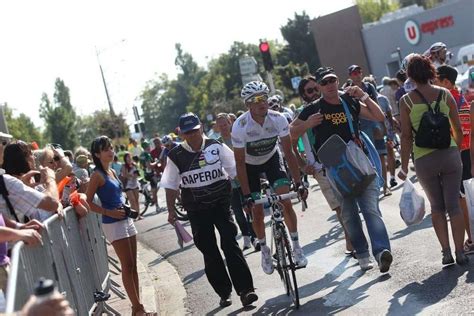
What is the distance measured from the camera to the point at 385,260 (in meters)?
9.30

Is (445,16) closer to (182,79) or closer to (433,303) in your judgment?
(433,303)

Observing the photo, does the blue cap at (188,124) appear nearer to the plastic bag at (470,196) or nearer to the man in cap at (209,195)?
the man in cap at (209,195)

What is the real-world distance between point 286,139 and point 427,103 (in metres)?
1.70

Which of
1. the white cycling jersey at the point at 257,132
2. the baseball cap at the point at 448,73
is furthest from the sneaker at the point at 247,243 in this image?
the baseball cap at the point at 448,73

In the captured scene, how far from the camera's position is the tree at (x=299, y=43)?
4181 inches

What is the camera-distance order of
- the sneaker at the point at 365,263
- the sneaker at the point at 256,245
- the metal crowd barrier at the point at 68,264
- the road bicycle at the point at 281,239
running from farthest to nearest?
the sneaker at the point at 256,245 < the sneaker at the point at 365,263 < the road bicycle at the point at 281,239 < the metal crowd barrier at the point at 68,264

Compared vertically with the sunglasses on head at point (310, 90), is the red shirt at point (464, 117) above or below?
below

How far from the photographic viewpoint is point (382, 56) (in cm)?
7375

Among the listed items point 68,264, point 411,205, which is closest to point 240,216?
point 411,205

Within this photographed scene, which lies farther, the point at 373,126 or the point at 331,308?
the point at 373,126

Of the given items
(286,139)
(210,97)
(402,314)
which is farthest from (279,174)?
(210,97)

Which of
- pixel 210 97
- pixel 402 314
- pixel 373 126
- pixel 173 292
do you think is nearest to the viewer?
pixel 402 314

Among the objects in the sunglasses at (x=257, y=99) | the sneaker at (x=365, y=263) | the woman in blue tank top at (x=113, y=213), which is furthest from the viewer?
the sunglasses at (x=257, y=99)

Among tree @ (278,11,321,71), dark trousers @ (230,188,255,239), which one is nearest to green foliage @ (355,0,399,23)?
tree @ (278,11,321,71)
